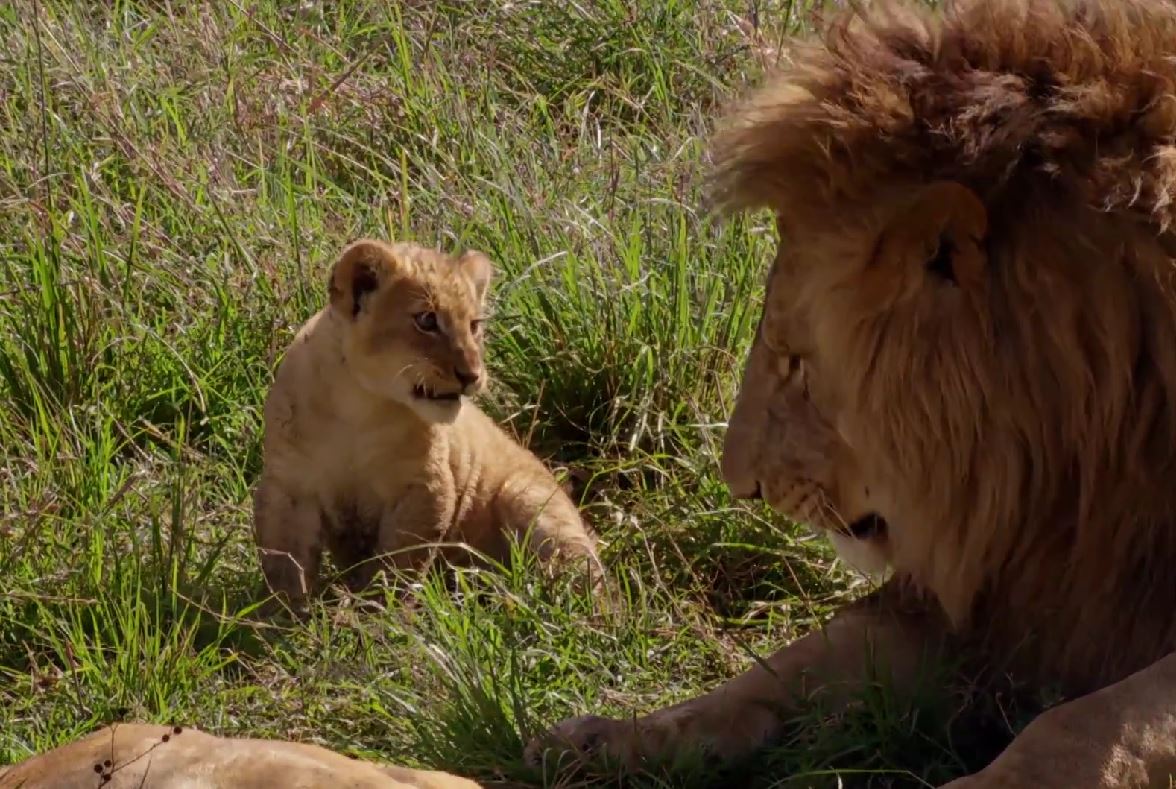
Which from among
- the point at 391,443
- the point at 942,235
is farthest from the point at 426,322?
the point at 942,235

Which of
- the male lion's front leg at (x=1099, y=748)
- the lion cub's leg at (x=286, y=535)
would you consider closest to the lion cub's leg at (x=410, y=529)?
the lion cub's leg at (x=286, y=535)

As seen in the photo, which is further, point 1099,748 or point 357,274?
point 357,274

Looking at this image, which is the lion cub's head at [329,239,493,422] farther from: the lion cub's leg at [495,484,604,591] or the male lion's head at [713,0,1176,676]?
the male lion's head at [713,0,1176,676]

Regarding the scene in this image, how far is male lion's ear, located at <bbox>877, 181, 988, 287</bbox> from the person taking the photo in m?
2.30

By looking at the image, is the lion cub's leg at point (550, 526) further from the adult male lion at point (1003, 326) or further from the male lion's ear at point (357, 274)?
the adult male lion at point (1003, 326)

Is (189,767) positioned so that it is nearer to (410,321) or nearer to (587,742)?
(587,742)

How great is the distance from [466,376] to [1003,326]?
1.72 m

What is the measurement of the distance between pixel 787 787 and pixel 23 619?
4.88ft

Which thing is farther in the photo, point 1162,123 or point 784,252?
point 784,252

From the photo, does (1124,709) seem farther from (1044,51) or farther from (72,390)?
(72,390)

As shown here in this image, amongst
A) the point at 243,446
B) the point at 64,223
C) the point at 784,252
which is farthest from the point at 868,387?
the point at 64,223

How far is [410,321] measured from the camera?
398 centimetres

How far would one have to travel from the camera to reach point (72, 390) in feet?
A: 13.7

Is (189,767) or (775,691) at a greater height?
(189,767)
